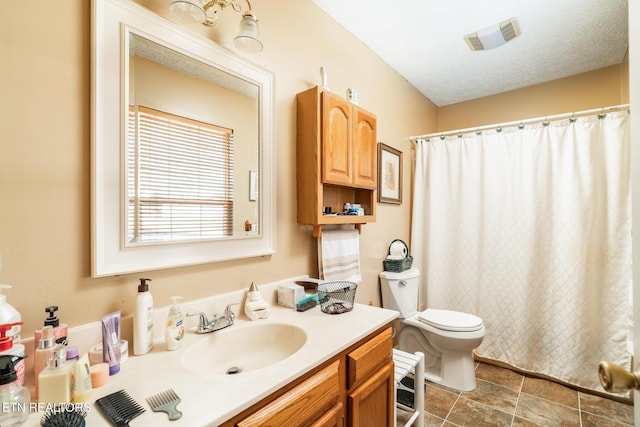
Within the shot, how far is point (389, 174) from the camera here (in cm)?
238

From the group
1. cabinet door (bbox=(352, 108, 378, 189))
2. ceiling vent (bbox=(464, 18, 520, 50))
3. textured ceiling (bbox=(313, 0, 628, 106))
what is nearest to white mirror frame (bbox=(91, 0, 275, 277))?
cabinet door (bbox=(352, 108, 378, 189))

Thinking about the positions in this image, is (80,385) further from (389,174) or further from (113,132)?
(389,174)

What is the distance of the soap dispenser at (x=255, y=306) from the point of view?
1.23 metres

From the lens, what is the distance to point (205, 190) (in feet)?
3.89

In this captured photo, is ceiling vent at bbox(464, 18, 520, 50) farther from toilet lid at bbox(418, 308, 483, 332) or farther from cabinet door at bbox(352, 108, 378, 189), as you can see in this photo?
toilet lid at bbox(418, 308, 483, 332)

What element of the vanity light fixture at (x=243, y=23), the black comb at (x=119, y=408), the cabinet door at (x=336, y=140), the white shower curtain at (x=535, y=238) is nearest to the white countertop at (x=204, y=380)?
the black comb at (x=119, y=408)

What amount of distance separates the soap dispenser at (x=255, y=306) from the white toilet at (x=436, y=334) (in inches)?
47.0

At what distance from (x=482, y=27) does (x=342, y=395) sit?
222 cm

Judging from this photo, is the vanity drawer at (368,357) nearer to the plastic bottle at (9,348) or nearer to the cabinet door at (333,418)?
the cabinet door at (333,418)

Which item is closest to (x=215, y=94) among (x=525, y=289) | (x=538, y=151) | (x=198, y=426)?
(x=198, y=426)

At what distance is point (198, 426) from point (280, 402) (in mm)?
240

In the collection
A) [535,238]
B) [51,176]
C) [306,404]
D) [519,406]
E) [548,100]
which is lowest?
[519,406]

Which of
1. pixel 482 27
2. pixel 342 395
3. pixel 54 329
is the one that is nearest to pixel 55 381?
pixel 54 329

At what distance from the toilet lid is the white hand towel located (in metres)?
0.71
